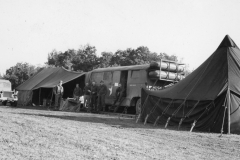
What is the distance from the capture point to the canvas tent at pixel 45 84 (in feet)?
77.5

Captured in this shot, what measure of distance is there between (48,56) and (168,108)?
52.2 meters

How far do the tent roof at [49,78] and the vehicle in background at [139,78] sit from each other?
12.7ft

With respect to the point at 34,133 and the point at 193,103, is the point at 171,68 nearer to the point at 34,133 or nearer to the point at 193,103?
the point at 193,103

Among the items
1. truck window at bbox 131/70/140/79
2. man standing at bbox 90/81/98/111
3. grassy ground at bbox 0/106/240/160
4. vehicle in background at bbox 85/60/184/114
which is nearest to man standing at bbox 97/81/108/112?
man standing at bbox 90/81/98/111

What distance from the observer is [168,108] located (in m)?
13.0

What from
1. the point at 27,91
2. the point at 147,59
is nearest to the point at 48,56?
the point at 147,59

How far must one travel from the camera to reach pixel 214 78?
11727 millimetres

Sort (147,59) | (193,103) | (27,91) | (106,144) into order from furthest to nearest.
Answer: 1. (147,59)
2. (27,91)
3. (193,103)
4. (106,144)

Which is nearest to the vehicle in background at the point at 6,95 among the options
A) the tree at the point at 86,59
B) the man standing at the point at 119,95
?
the man standing at the point at 119,95

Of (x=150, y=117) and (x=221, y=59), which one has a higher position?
(x=221, y=59)

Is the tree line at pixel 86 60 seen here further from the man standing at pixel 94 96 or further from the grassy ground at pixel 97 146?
the grassy ground at pixel 97 146

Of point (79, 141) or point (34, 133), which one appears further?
point (34, 133)

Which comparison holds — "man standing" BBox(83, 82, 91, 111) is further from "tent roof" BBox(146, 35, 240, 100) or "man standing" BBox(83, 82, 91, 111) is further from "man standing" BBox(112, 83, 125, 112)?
"tent roof" BBox(146, 35, 240, 100)

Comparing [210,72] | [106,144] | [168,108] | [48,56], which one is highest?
[48,56]
